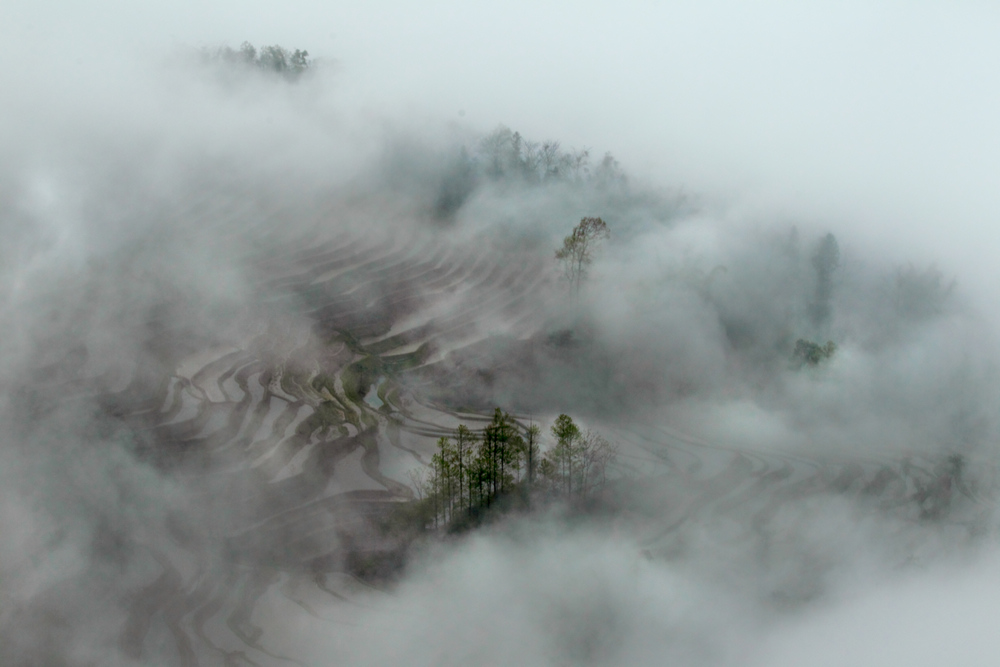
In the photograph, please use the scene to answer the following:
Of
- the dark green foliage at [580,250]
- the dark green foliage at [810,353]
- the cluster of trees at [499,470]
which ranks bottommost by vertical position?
the cluster of trees at [499,470]

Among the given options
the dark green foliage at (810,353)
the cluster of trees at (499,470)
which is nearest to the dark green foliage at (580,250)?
the cluster of trees at (499,470)

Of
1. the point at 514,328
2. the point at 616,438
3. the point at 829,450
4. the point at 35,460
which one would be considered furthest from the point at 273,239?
the point at 829,450

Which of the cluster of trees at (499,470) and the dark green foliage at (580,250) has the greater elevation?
the dark green foliage at (580,250)

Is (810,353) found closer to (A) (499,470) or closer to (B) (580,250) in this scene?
(B) (580,250)

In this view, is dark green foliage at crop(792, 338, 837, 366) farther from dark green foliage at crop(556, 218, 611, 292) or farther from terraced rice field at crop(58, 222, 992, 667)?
dark green foliage at crop(556, 218, 611, 292)

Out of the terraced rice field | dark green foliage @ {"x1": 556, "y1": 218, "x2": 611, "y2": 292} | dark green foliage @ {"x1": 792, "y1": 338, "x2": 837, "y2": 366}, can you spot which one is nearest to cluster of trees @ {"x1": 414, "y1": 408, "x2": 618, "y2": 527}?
the terraced rice field

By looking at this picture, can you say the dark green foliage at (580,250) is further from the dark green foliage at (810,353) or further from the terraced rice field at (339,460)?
the dark green foliage at (810,353)
